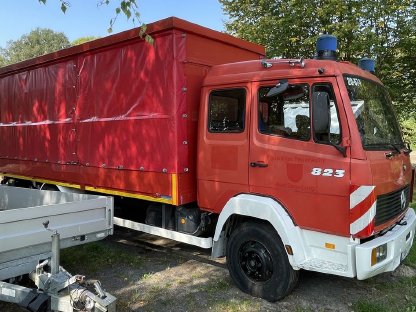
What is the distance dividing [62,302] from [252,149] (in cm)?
239

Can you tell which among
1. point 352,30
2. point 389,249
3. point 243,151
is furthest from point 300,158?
point 352,30

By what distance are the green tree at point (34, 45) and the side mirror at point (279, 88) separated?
2416 inches

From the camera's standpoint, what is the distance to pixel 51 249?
3.51 m

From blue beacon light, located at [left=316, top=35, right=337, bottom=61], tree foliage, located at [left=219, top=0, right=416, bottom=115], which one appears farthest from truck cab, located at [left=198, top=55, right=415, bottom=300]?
tree foliage, located at [left=219, top=0, right=416, bottom=115]

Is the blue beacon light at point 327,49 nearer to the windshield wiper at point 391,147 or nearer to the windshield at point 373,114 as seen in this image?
the windshield at point 373,114

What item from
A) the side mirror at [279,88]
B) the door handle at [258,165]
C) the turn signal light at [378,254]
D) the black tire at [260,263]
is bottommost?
the black tire at [260,263]

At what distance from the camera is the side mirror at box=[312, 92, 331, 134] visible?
3758mm

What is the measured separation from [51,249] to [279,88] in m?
2.64

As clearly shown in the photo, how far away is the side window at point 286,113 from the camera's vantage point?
3971 mm

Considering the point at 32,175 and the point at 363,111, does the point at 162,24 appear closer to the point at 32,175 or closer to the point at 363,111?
the point at 363,111

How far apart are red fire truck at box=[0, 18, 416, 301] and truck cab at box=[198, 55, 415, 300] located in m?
0.01

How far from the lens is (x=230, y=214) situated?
4.40 meters

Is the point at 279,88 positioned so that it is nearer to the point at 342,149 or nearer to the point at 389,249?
the point at 342,149

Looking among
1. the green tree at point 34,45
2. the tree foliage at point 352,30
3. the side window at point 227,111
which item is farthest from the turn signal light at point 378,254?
the green tree at point 34,45
